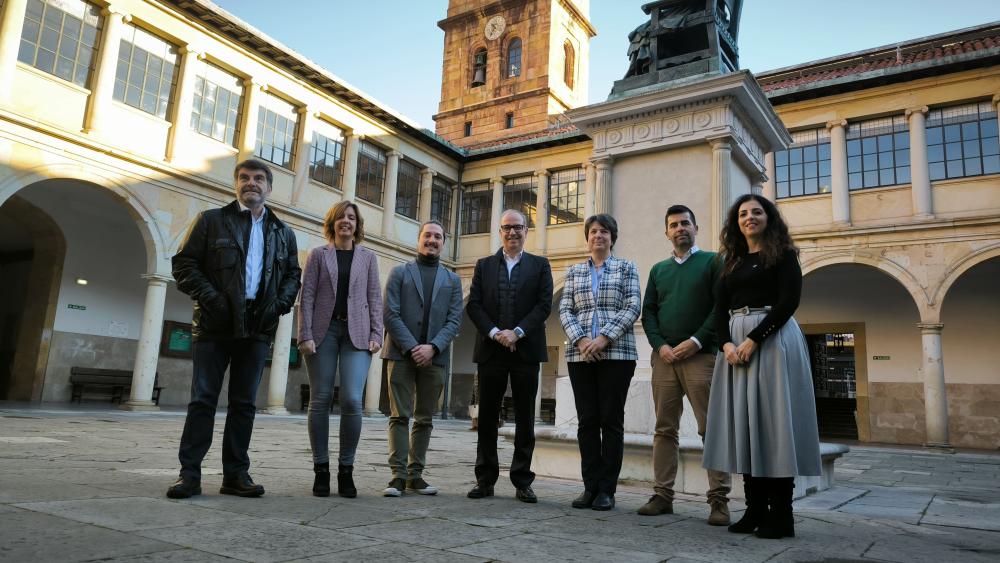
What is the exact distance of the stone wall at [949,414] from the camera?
46.9ft

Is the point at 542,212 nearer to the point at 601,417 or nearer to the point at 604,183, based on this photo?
the point at 604,183

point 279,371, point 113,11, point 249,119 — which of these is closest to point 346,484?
point 113,11

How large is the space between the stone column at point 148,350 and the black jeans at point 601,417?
436 inches

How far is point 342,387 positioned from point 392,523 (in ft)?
3.59

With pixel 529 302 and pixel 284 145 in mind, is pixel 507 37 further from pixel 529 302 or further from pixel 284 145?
pixel 529 302

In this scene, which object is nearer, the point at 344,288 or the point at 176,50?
the point at 344,288

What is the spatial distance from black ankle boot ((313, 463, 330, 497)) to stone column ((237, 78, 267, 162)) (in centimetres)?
1267

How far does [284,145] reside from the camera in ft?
52.1

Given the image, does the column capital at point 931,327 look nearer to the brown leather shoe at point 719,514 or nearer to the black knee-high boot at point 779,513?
the brown leather shoe at point 719,514

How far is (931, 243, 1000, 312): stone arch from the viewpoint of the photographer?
13.2 m

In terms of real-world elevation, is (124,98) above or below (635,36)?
above

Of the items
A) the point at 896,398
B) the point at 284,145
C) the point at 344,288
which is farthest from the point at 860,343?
the point at 344,288

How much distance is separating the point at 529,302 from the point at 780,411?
1524mm

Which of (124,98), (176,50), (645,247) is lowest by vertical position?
Answer: (645,247)
